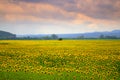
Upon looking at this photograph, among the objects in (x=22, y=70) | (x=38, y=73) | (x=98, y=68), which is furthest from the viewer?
(x=98, y=68)

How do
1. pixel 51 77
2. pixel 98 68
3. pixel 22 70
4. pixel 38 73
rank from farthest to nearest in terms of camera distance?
pixel 98 68, pixel 22 70, pixel 38 73, pixel 51 77

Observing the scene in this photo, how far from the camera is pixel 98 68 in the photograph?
22312 millimetres

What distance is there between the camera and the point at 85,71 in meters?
20.5

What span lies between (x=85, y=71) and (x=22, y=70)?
570 cm

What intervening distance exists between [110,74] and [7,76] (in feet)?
28.1

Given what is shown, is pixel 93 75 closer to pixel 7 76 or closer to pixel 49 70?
pixel 49 70

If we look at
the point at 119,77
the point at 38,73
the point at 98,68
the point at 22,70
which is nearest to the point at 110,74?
the point at 119,77

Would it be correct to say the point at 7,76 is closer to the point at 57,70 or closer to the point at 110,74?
the point at 57,70

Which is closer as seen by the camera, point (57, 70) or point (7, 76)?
point (7, 76)

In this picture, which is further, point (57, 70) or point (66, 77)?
point (57, 70)

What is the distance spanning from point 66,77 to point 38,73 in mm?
2732

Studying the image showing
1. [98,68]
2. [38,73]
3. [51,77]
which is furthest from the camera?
[98,68]

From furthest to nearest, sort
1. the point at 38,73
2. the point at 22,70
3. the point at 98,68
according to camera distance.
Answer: the point at 98,68 → the point at 22,70 → the point at 38,73

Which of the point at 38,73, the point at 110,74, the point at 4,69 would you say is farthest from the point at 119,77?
the point at 4,69
